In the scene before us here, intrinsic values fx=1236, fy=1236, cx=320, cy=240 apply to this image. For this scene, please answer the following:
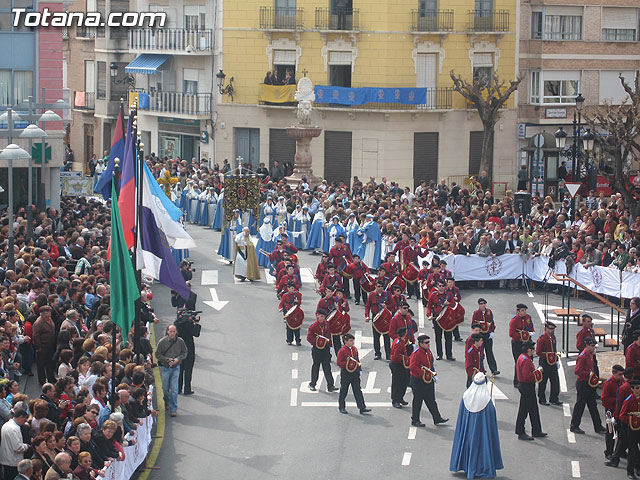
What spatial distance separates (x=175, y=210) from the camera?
22.9 m

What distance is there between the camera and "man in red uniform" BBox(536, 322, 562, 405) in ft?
70.0

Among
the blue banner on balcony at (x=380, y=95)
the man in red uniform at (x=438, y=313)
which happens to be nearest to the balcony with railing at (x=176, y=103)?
the blue banner on balcony at (x=380, y=95)

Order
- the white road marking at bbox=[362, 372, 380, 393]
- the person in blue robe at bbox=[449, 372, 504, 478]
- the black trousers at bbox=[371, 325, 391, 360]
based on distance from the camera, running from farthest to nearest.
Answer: the black trousers at bbox=[371, 325, 391, 360] → the white road marking at bbox=[362, 372, 380, 393] → the person in blue robe at bbox=[449, 372, 504, 478]

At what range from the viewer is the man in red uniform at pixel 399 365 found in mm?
21391

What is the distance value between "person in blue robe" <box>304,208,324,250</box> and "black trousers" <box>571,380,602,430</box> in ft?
50.4

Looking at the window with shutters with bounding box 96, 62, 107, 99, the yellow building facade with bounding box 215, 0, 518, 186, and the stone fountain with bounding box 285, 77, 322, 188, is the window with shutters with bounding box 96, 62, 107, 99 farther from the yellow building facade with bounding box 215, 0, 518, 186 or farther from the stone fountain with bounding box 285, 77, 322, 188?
the stone fountain with bounding box 285, 77, 322, 188

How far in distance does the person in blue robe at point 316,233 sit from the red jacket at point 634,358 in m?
14.9

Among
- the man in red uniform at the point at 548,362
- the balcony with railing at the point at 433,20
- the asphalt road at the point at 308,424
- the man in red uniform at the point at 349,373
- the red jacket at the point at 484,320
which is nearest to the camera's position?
the asphalt road at the point at 308,424

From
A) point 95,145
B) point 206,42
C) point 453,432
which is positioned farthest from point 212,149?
point 453,432

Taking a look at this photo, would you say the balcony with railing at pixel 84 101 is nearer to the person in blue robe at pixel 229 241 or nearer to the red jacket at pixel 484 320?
the person in blue robe at pixel 229 241

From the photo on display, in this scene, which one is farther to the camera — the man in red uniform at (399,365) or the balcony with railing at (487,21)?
the balcony with railing at (487,21)

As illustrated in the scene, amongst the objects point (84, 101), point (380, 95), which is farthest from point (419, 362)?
point (84, 101)

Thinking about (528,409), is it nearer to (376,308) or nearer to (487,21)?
(376,308)

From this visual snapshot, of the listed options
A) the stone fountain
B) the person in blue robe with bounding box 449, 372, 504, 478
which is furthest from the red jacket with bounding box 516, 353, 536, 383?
the stone fountain
